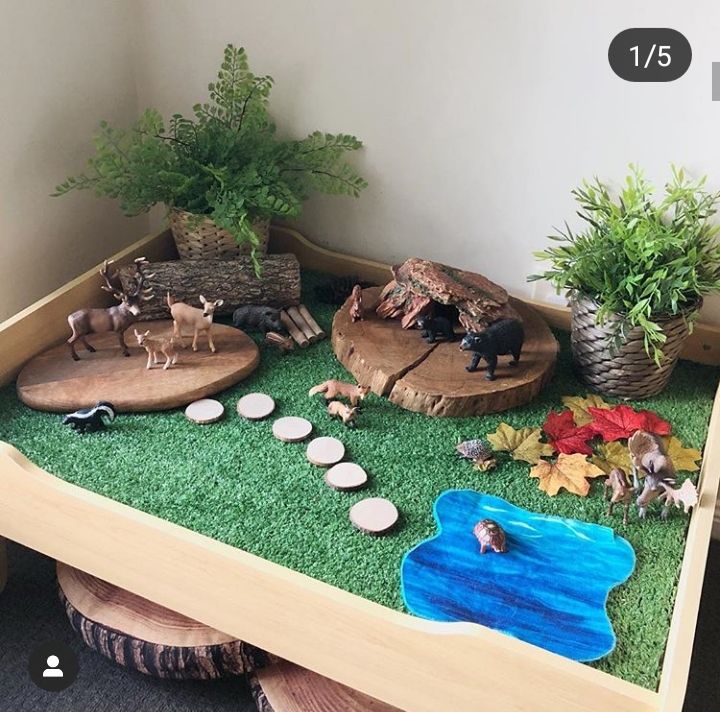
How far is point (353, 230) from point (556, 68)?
464 millimetres

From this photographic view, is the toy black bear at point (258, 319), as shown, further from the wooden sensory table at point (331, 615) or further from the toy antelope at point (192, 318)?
the wooden sensory table at point (331, 615)

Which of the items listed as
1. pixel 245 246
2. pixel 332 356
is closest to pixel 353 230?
pixel 245 246

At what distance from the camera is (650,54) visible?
1.20 meters

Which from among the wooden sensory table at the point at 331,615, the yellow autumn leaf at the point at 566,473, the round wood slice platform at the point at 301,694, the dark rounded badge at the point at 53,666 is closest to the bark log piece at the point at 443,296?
the yellow autumn leaf at the point at 566,473

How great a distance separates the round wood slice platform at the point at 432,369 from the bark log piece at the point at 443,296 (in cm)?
3

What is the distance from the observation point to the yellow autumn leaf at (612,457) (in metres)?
1.14

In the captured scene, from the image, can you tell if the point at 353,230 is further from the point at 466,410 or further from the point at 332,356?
the point at 466,410

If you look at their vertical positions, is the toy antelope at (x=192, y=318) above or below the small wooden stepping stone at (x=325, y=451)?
above

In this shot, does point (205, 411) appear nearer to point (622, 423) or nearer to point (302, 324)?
point (302, 324)

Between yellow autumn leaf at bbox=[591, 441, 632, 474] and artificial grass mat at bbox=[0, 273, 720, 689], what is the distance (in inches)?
1.4

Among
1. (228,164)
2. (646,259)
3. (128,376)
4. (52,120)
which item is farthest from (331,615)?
(52,120)

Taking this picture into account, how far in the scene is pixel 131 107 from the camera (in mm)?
1568

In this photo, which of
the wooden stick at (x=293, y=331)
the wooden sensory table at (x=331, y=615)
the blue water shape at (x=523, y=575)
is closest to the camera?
the wooden sensory table at (x=331, y=615)

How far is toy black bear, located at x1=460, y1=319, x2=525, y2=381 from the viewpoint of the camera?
120cm
